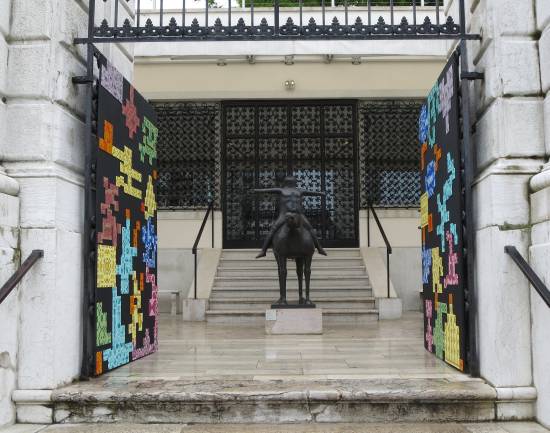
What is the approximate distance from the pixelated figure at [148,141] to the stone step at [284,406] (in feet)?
8.50

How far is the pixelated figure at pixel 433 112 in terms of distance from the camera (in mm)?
5367

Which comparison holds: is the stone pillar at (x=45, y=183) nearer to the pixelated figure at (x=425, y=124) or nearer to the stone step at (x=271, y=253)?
the pixelated figure at (x=425, y=124)

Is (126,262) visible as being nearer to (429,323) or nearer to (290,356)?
(290,356)

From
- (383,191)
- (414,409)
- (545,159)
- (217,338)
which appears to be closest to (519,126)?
(545,159)

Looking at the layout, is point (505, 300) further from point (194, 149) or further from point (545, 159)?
point (194, 149)

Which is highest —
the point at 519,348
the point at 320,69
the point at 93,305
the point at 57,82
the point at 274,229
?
the point at 320,69

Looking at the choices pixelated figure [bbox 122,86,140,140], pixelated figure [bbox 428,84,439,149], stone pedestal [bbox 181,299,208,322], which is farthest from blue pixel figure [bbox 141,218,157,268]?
stone pedestal [bbox 181,299,208,322]

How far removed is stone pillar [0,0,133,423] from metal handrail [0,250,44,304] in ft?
0.28

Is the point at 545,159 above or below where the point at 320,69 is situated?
below

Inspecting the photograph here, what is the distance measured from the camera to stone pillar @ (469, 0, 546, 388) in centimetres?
404

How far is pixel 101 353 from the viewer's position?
15.4 feet

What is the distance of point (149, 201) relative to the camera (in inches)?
238

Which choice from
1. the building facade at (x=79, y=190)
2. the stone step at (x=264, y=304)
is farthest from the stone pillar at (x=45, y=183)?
the stone step at (x=264, y=304)

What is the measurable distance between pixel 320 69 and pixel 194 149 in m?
3.17
